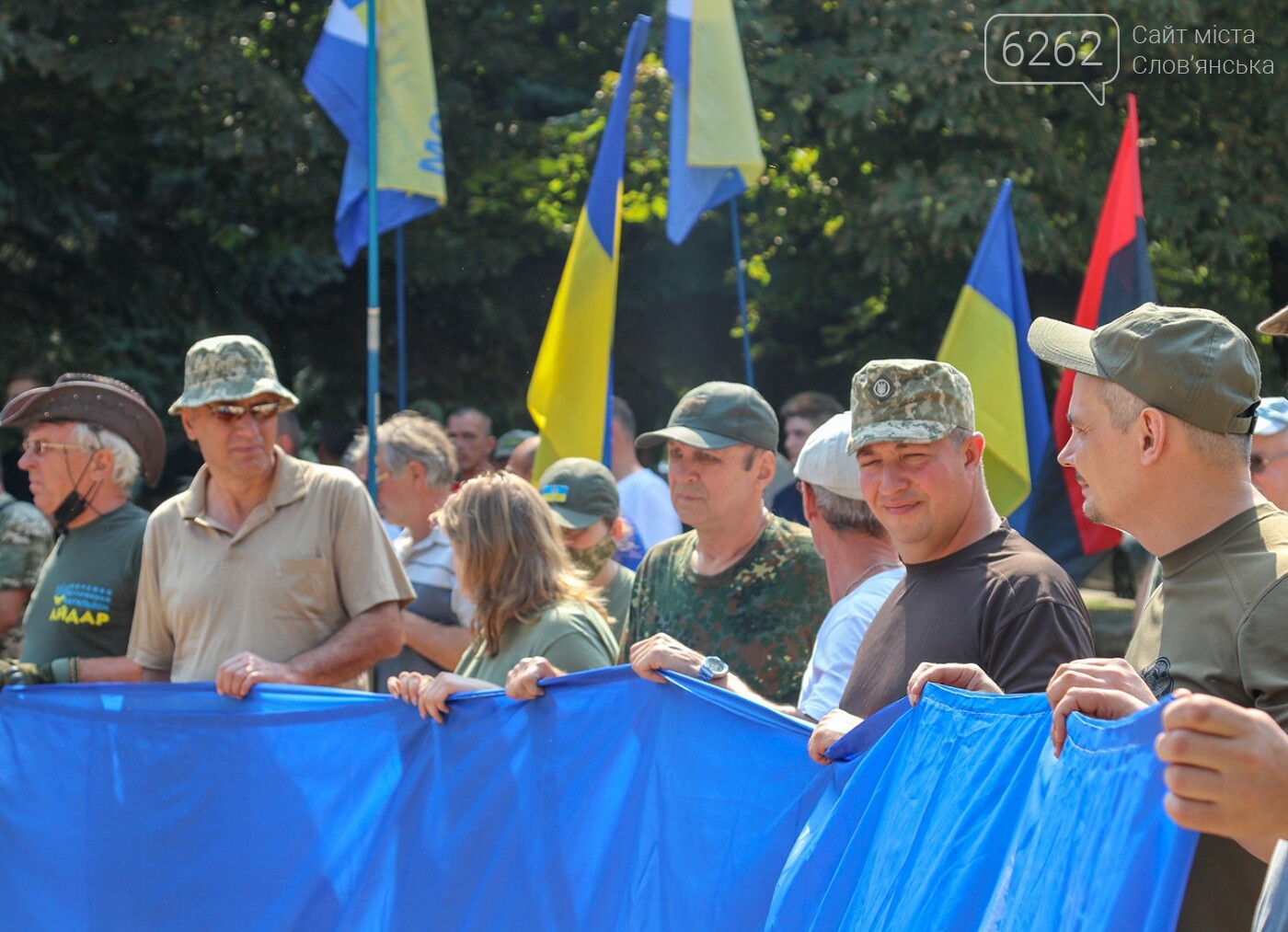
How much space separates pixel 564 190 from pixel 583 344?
722 cm

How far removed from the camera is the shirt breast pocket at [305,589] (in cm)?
468

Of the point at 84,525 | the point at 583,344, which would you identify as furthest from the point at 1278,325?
the point at 583,344

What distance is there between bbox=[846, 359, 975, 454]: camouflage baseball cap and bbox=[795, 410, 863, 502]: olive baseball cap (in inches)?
16.8

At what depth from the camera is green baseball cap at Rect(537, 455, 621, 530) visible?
5.36 m

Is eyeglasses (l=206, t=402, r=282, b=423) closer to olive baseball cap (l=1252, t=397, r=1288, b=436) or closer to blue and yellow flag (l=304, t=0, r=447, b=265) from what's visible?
blue and yellow flag (l=304, t=0, r=447, b=265)

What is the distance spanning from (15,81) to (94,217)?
3.99 feet

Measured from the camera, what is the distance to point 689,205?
802 centimetres

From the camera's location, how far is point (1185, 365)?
2260mm

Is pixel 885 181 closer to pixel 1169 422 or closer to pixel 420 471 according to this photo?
pixel 420 471

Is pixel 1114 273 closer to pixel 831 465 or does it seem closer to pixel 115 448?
pixel 831 465

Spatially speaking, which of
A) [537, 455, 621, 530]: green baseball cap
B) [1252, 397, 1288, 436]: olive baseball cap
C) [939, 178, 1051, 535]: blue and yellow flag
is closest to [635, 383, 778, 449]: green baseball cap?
[537, 455, 621, 530]: green baseball cap

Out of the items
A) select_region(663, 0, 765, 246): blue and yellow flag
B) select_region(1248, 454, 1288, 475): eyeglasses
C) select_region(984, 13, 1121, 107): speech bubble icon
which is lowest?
select_region(1248, 454, 1288, 475): eyeglasses

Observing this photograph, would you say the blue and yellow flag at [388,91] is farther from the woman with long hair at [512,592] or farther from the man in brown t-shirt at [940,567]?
the man in brown t-shirt at [940,567]

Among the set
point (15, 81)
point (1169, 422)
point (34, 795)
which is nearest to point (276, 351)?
point (15, 81)
